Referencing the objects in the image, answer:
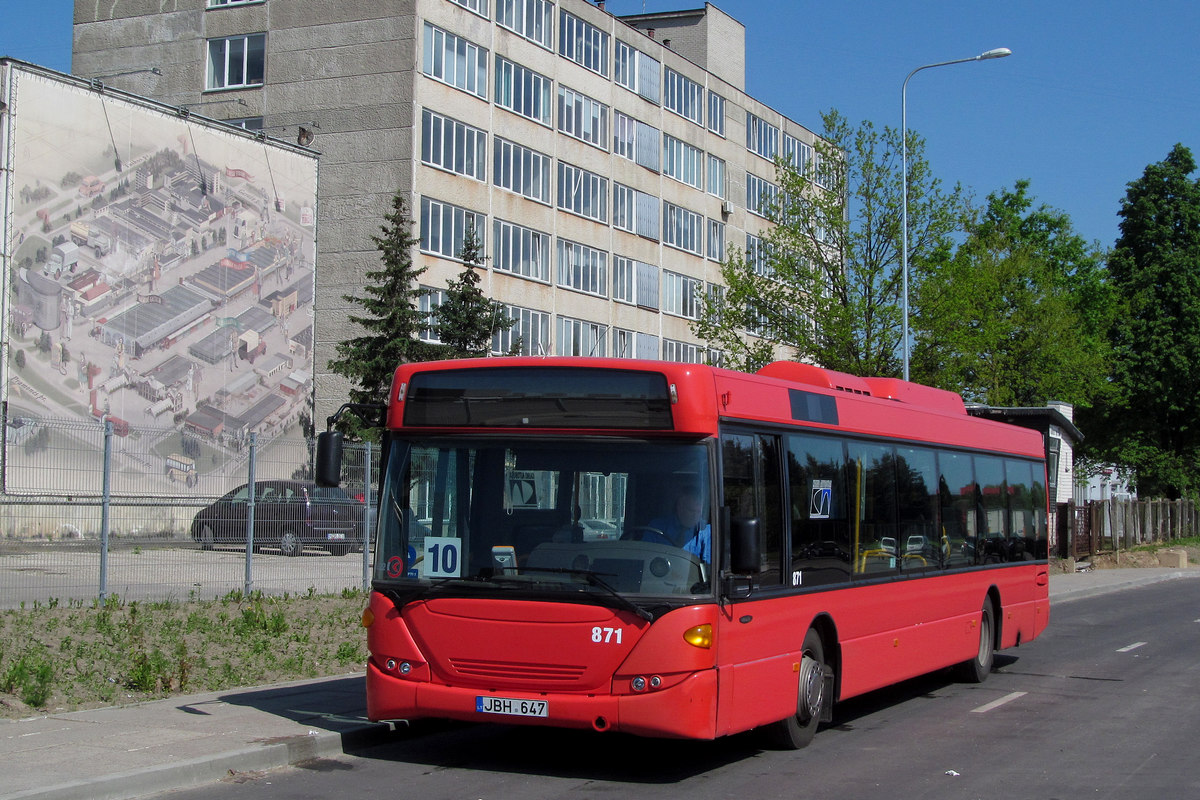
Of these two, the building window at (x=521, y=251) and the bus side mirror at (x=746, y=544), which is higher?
the building window at (x=521, y=251)

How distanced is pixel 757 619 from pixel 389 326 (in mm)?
32851

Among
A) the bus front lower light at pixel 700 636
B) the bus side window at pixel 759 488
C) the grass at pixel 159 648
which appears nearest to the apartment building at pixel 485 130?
the grass at pixel 159 648

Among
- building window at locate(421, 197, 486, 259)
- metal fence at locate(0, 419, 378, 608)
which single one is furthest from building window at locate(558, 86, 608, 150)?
metal fence at locate(0, 419, 378, 608)

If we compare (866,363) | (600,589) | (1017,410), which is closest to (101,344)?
(866,363)

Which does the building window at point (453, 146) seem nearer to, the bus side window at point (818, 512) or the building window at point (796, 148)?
the building window at point (796, 148)

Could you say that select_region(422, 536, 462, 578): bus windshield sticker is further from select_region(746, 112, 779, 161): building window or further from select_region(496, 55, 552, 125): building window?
select_region(746, 112, 779, 161): building window

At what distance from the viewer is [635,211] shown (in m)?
56.6

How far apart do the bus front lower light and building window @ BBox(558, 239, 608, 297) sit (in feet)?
144

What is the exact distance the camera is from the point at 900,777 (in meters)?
8.83

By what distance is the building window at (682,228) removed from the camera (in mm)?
59062

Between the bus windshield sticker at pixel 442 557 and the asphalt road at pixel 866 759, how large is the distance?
131 cm

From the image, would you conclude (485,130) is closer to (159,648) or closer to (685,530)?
(159,648)

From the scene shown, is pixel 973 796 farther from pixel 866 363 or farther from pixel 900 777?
pixel 866 363

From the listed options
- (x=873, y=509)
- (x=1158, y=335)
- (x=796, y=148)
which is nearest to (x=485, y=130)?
(x=796, y=148)
